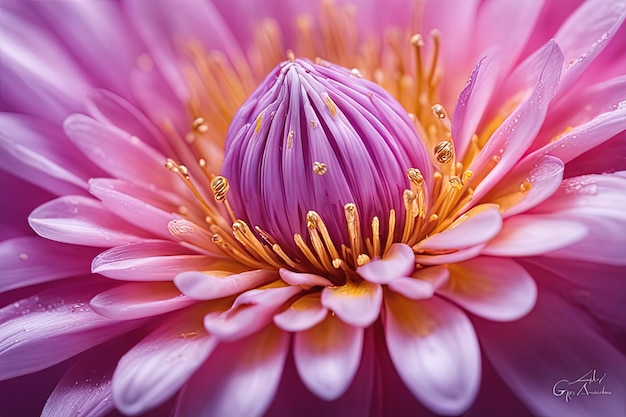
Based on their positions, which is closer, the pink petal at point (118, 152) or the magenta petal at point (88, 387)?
the magenta petal at point (88, 387)

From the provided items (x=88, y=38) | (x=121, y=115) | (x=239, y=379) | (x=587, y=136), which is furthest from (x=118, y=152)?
(x=587, y=136)

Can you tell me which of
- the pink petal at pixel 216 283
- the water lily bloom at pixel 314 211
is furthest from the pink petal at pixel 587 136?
the pink petal at pixel 216 283

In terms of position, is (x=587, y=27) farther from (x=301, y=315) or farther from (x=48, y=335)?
(x=48, y=335)

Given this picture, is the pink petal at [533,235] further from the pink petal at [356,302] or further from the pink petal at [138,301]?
the pink petal at [138,301]

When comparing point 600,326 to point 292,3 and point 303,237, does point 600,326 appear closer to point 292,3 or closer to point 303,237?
point 303,237

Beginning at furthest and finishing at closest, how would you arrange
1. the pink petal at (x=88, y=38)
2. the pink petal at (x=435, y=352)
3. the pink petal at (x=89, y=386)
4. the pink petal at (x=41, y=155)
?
1. the pink petal at (x=88, y=38)
2. the pink petal at (x=41, y=155)
3. the pink petal at (x=89, y=386)
4. the pink petal at (x=435, y=352)

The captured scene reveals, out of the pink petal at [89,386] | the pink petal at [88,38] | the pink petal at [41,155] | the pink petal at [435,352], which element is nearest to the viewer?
the pink petal at [435,352]

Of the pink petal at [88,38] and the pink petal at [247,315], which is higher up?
Answer: the pink petal at [88,38]

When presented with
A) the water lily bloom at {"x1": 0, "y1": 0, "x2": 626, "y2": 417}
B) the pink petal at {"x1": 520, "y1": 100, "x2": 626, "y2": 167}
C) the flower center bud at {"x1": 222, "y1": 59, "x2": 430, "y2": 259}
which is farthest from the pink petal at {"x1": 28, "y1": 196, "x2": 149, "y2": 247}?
the pink petal at {"x1": 520, "y1": 100, "x2": 626, "y2": 167}
